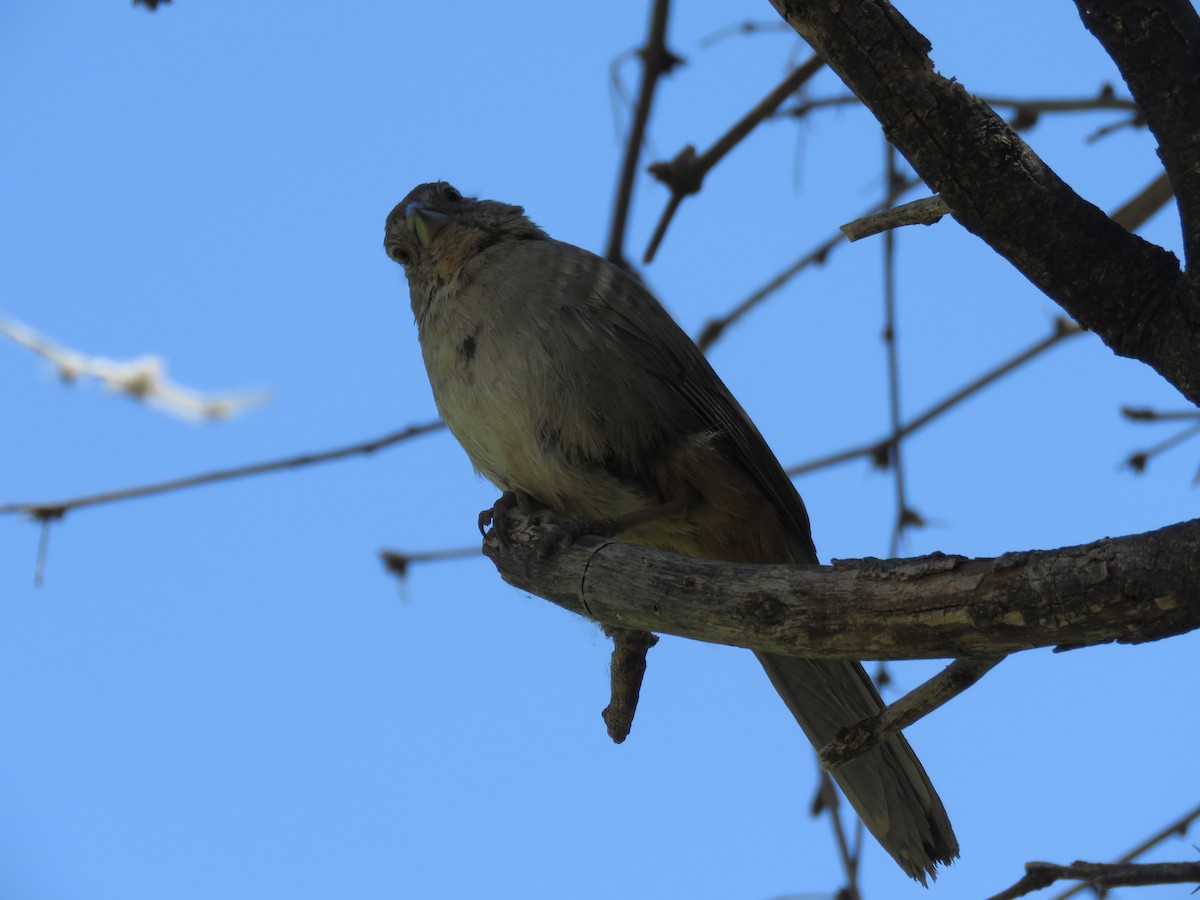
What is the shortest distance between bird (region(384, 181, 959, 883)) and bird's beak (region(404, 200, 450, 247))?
0.53 m

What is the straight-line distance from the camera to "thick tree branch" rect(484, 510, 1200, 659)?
8.29 feet

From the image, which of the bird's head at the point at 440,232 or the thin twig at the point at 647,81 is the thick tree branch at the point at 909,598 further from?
the thin twig at the point at 647,81

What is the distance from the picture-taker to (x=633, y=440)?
4328 millimetres

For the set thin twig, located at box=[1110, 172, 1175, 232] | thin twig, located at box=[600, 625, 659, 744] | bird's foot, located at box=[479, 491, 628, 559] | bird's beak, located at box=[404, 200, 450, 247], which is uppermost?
bird's beak, located at box=[404, 200, 450, 247]

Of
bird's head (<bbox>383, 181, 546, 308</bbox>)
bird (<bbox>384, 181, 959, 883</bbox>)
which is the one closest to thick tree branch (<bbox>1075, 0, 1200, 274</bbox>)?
bird (<bbox>384, 181, 959, 883</bbox>)

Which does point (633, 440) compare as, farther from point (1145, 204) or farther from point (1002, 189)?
point (1145, 204)

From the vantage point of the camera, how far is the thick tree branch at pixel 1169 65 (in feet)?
9.21

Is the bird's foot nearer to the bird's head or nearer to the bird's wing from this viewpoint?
the bird's wing

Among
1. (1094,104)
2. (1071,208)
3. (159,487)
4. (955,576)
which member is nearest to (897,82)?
(1071,208)

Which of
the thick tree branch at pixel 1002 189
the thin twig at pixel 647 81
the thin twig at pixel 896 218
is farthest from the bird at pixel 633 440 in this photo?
the thick tree branch at pixel 1002 189

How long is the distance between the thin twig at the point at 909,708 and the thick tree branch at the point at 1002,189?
85cm

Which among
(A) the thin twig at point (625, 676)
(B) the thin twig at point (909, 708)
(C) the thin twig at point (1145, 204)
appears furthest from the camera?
(C) the thin twig at point (1145, 204)

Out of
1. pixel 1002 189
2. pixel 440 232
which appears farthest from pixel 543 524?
pixel 440 232

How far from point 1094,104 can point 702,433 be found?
2645mm
